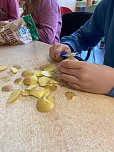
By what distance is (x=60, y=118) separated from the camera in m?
0.43

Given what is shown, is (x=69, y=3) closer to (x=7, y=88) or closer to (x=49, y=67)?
(x=49, y=67)

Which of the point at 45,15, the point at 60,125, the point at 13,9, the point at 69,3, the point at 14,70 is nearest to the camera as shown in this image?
the point at 60,125

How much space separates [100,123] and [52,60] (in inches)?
13.5

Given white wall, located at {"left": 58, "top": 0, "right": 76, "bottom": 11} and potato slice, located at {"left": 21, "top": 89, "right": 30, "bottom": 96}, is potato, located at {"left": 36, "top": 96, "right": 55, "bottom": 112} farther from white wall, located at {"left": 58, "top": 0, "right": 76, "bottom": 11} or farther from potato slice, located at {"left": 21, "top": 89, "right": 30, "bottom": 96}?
white wall, located at {"left": 58, "top": 0, "right": 76, "bottom": 11}

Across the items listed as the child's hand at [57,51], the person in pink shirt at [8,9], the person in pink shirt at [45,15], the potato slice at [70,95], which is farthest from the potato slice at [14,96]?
the person in pink shirt at [8,9]

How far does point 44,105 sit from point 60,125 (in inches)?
2.7

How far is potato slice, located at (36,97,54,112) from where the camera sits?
0.46 metres

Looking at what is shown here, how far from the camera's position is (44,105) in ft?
1.52

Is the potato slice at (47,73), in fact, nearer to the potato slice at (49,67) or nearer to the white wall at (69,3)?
the potato slice at (49,67)

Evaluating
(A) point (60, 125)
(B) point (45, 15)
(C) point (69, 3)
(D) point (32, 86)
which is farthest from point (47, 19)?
(C) point (69, 3)

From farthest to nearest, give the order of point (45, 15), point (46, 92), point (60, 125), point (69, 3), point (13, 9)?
1. point (69, 3)
2. point (13, 9)
3. point (45, 15)
4. point (46, 92)
5. point (60, 125)

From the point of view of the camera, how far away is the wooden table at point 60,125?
0.37 metres

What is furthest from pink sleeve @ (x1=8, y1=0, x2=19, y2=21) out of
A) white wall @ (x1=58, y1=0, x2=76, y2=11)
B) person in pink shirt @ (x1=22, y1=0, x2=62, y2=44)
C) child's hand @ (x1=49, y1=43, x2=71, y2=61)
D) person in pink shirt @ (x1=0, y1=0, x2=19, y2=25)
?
white wall @ (x1=58, y1=0, x2=76, y2=11)

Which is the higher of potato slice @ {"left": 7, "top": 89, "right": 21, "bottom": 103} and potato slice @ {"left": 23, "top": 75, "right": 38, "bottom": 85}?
potato slice @ {"left": 7, "top": 89, "right": 21, "bottom": 103}
